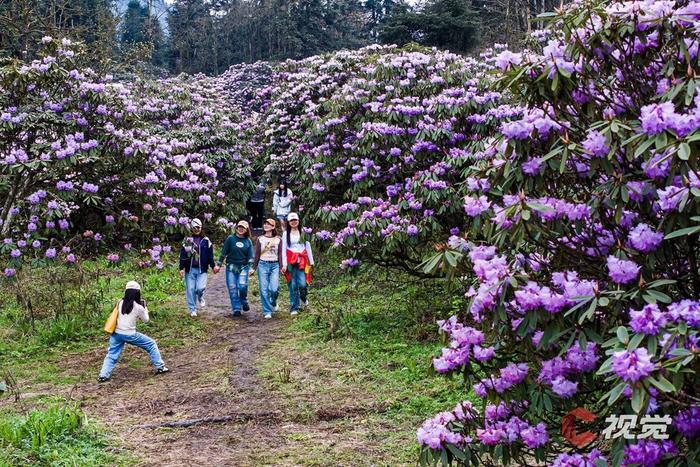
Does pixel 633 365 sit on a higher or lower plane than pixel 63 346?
higher

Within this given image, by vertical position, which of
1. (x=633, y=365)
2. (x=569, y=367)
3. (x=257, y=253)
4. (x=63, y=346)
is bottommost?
(x=63, y=346)

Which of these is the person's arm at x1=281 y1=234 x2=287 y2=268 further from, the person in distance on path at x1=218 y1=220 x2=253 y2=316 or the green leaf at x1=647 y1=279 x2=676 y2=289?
the green leaf at x1=647 y1=279 x2=676 y2=289

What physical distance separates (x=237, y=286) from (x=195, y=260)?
2.47 feet

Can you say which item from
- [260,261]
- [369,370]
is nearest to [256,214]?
[260,261]

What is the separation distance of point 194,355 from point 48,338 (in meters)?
1.92

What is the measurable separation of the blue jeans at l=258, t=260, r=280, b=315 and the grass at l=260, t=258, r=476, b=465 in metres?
0.58

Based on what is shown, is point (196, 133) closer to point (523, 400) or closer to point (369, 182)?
point (369, 182)

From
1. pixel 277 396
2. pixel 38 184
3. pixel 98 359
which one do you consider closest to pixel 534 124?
pixel 277 396

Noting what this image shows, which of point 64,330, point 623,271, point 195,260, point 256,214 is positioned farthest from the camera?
point 256,214

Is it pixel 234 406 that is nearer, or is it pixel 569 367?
pixel 569 367

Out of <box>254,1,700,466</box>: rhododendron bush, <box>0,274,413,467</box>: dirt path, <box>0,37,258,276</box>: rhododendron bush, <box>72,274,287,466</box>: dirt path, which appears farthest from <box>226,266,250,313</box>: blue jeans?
<box>254,1,700,466</box>: rhododendron bush

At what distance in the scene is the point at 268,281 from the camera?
9.01 meters

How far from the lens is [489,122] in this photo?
25.4 ft

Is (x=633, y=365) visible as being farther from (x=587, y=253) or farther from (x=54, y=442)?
(x=54, y=442)
